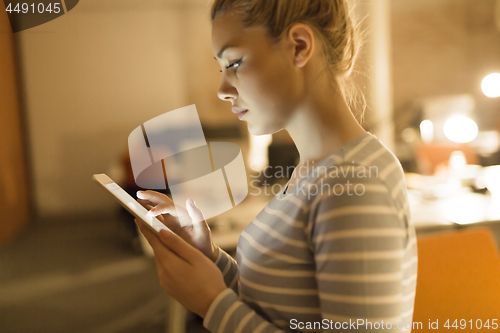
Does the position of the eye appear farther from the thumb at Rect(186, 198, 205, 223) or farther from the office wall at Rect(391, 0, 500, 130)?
the office wall at Rect(391, 0, 500, 130)

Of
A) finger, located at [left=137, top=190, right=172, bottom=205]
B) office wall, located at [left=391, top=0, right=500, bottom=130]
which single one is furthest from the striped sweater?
office wall, located at [left=391, top=0, right=500, bottom=130]

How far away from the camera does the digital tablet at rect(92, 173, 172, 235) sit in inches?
19.3

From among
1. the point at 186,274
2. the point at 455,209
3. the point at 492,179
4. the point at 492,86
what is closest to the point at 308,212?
the point at 186,274

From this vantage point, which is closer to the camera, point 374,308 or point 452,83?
point 374,308

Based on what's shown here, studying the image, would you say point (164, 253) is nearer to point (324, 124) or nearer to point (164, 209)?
point (164, 209)

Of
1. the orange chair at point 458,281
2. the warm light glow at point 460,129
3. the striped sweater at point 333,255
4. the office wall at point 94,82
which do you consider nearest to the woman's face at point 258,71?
the striped sweater at point 333,255

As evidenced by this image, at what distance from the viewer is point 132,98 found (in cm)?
167

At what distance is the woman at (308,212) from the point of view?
357 mm

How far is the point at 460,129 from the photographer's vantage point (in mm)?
1840

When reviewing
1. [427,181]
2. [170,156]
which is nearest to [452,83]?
[427,181]

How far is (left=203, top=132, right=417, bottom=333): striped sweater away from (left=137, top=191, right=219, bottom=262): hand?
14 cm

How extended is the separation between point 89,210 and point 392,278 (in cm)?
161

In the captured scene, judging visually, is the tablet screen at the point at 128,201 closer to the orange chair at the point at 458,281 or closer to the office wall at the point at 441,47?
the orange chair at the point at 458,281

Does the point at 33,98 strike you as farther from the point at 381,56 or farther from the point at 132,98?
the point at 381,56
